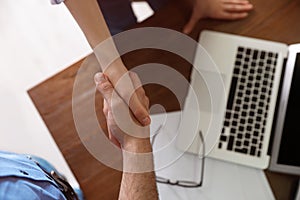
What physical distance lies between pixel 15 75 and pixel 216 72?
2.32ft

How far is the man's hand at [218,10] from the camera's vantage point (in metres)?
0.99

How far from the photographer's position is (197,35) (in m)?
0.99

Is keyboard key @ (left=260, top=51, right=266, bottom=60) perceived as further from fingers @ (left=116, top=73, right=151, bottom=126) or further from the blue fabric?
the blue fabric

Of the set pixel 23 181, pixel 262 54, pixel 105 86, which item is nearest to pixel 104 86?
pixel 105 86

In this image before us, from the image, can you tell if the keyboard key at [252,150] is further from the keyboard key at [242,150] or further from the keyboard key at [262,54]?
the keyboard key at [262,54]

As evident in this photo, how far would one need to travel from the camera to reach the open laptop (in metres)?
0.92

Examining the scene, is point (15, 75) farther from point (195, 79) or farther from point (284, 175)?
point (284, 175)

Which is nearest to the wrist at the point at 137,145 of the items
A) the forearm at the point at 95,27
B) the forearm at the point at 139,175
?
the forearm at the point at 139,175

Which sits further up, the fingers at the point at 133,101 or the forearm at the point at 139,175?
the fingers at the point at 133,101

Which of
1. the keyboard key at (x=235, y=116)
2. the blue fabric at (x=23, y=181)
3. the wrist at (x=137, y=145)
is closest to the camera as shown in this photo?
the blue fabric at (x=23, y=181)

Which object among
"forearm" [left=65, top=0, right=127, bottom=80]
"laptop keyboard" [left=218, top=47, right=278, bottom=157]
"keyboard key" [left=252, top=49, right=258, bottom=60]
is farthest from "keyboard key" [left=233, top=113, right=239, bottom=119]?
"forearm" [left=65, top=0, right=127, bottom=80]

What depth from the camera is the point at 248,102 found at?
954 millimetres

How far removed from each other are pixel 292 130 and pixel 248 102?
0.10 meters

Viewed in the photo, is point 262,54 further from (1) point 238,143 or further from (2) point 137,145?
(2) point 137,145
